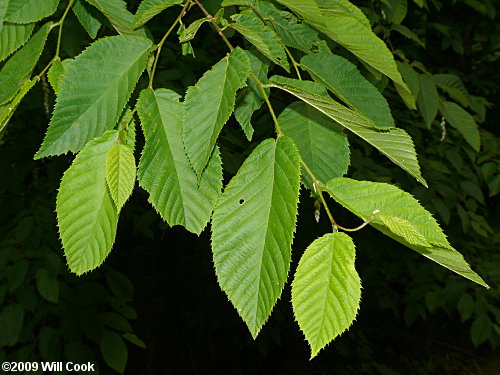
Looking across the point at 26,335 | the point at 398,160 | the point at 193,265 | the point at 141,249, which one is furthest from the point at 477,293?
the point at 398,160

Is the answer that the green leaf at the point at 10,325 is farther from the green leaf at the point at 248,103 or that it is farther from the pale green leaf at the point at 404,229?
the pale green leaf at the point at 404,229

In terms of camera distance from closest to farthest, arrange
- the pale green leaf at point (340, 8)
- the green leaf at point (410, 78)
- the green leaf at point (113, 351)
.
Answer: the pale green leaf at point (340, 8) < the green leaf at point (410, 78) < the green leaf at point (113, 351)

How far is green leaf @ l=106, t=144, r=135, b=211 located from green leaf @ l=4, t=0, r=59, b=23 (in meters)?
0.28

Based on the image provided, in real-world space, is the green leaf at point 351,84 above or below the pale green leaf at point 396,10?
above

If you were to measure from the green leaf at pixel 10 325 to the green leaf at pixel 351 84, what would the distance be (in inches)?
53.3

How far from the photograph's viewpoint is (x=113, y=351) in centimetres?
184

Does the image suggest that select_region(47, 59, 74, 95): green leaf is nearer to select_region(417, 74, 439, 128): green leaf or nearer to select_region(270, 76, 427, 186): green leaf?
select_region(270, 76, 427, 186): green leaf

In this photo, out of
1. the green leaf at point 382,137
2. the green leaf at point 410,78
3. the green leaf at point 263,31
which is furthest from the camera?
the green leaf at point 410,78

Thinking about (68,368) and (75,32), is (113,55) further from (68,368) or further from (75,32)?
(68,368)

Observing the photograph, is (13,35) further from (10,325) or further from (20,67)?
(10,325)

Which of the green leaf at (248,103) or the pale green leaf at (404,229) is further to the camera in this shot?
the green leaf at (248,103)

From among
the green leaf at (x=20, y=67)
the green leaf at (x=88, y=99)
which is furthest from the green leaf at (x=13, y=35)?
the green leaf at (x=88, y=99)

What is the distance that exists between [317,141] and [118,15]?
35 centimetres

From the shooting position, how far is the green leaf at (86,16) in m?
0.91
